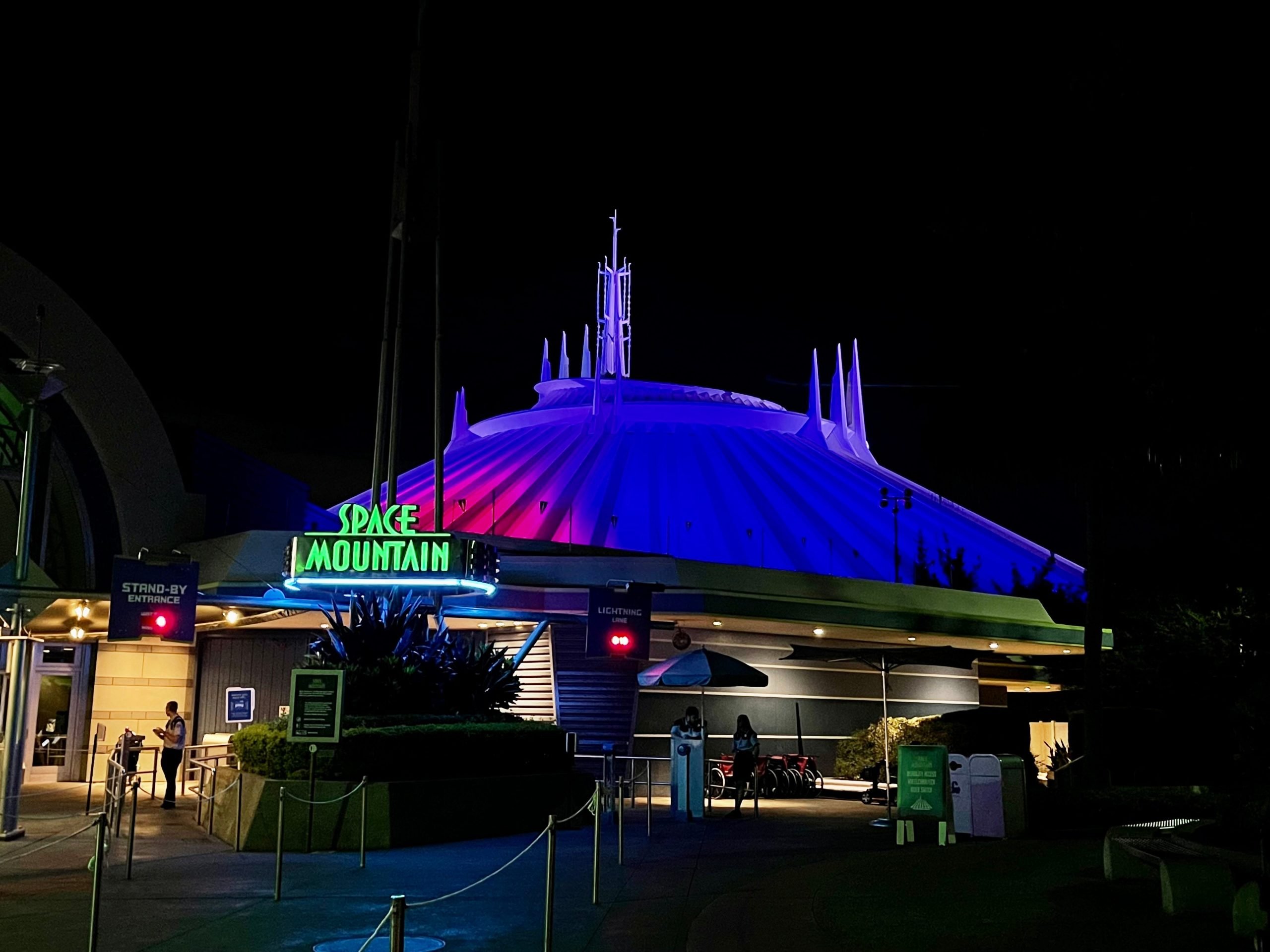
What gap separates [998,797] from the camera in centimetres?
1675

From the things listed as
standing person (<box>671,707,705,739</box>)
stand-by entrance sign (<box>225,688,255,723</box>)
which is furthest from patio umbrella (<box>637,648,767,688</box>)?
stand-by entrance sign (<box>225,688,255,723</box>)

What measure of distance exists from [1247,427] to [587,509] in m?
22.5

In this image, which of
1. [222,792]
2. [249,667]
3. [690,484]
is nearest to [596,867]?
[222,792]

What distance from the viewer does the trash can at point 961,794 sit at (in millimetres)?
17000

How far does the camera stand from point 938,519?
137ft

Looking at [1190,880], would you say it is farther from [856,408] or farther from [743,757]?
[856,408]

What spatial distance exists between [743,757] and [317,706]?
26.6 ft

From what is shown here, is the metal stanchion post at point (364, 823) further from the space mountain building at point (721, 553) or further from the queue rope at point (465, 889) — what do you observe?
the space mountain building at point (721, 553)

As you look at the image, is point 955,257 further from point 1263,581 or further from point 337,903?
point 337,903

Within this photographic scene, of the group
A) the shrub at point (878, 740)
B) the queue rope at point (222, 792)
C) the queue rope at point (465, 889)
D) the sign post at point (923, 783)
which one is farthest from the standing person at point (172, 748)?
the shrub at point (878, 740)

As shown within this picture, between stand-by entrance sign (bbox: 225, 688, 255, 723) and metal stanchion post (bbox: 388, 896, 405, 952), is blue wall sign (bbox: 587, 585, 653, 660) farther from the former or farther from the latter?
metal stanchion post (bbox: 388, 896, 405, 952)

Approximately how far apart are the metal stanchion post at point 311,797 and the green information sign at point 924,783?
22.7 ft

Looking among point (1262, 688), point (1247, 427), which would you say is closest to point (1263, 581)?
point (1247, 427)

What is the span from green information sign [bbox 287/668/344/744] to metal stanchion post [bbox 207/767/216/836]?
293 centimetres
